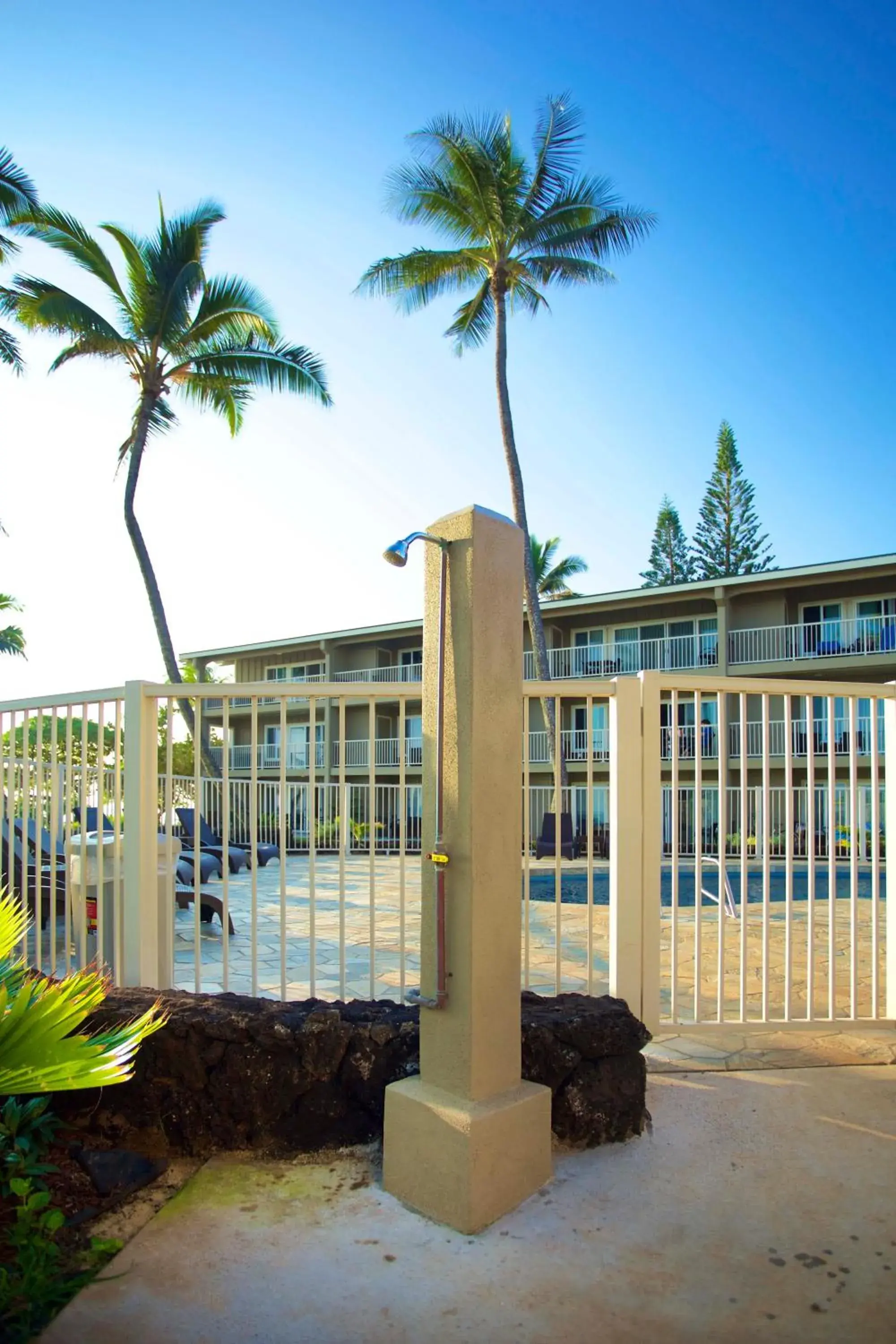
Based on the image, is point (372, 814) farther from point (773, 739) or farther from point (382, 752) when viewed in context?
point (382, 752)

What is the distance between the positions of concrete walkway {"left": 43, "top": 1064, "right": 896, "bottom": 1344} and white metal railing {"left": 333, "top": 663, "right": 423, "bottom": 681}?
24884 mm

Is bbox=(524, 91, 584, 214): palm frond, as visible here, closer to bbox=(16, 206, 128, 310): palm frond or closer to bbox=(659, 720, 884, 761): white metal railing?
bbox=(16, 206, 128, 310): palm frond

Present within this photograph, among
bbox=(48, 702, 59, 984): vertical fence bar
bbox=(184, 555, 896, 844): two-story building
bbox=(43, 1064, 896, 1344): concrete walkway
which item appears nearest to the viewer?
bbox=(43, 1064, 896, 1344): concrete walkway

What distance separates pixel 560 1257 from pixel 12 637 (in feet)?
88.2

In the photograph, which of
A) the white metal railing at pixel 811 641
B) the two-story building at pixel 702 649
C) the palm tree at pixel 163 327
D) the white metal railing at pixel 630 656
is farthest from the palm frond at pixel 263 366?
the white metal railing at pixel 811 641

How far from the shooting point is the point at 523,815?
2854 millimetres

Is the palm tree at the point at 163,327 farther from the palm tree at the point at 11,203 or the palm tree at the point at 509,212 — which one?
the palm tree at the point at 509,212

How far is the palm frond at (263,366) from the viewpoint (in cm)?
1800

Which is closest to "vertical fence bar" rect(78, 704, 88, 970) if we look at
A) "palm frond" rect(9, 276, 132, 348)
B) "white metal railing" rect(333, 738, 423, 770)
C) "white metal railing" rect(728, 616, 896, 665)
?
"palm frond" rect(9, 276, 132, 348)

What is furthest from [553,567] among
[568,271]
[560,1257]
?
[560,1257]

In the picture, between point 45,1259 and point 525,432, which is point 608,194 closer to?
point 525,432

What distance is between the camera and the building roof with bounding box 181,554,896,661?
2047 cm

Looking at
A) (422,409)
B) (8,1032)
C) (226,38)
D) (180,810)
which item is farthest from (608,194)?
(8,1032)

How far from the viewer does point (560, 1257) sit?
2.23 metres
